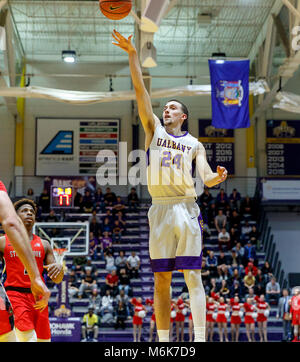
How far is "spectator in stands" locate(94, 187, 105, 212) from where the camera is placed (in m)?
22.2

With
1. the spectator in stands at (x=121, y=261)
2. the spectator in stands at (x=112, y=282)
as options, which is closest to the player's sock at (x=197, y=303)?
the spectator in stands at (x=112, y=282)

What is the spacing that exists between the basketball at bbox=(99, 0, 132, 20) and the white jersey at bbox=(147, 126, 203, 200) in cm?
225

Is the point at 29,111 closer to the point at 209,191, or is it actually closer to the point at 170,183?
the point at 209,191

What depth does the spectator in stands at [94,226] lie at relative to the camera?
2076 centimetres

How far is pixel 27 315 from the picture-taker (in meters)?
5.12

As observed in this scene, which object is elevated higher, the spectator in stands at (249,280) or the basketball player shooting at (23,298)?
the basketball player shooting at (23,298)

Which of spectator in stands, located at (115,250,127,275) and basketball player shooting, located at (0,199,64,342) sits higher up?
basketball player shooting, located at (0,199,64,342)

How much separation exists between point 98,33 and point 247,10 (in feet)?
20.1

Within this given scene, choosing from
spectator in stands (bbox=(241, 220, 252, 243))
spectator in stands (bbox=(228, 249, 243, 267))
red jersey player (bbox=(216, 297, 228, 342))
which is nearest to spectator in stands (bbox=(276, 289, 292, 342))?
red jersey player (bbox=(216, 297, 228, 342))

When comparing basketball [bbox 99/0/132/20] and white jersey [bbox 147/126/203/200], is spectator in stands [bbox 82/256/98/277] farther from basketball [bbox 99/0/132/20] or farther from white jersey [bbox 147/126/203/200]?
white jersey [bbox 147/126/203/200]

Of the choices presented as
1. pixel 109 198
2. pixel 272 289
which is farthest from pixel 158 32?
pixel 272 289

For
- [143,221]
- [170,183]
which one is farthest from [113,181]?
[170,183]

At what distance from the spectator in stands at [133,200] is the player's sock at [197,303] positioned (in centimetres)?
1798

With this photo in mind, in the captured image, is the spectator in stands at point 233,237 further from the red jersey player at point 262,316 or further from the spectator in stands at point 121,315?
the spectator in stands at point 121,315
